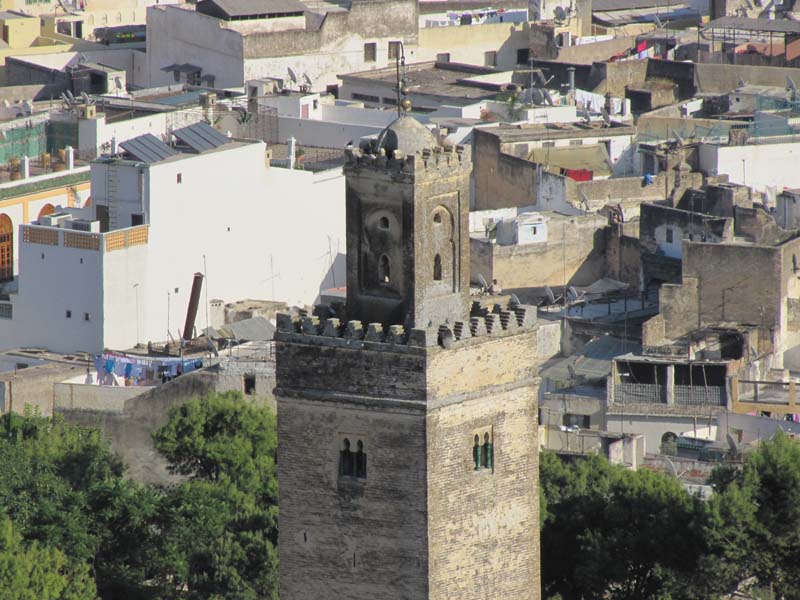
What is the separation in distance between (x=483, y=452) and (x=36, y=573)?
49.0ft

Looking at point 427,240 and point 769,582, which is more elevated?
point 427,240

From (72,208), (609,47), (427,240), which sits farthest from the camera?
(609,47)

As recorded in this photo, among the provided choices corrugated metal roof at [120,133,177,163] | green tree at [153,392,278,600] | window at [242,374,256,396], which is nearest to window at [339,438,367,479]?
green tree at [153,392,278,600]

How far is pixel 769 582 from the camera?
64.9m

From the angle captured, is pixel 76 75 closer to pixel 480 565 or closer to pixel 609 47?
pixel 609 47

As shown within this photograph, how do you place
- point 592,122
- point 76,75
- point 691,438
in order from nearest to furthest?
point 691,438, point 592,122, point 76,75

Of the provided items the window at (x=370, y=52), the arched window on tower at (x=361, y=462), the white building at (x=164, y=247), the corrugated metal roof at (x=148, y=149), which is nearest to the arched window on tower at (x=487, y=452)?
the arched window on tower at (x=361, y=462)

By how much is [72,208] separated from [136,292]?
307 inches

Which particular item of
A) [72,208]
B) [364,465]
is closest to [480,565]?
[364,465]

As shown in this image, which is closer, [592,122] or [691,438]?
[691,438]

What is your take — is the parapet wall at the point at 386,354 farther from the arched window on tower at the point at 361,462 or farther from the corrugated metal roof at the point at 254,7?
the corrugated metal roof at the point at 254,7

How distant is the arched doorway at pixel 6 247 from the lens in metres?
95.9

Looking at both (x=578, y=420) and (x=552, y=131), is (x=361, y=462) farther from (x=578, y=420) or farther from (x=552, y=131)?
(x=552, y=131)

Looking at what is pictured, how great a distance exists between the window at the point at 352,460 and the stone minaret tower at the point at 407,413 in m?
0.02
